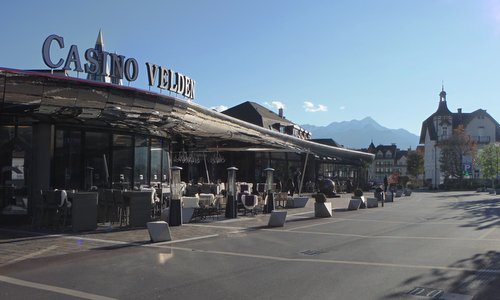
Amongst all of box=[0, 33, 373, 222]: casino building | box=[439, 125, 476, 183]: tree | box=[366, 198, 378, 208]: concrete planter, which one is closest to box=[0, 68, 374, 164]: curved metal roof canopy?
box=[0, 33, 373, 222]: casino building

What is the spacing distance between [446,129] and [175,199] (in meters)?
95.2

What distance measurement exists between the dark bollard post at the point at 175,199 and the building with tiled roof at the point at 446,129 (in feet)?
272

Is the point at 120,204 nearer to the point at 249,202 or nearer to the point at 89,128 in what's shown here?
the point at 89,128

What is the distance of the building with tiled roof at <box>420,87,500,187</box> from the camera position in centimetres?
9656

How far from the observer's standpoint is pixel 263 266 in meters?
9.23

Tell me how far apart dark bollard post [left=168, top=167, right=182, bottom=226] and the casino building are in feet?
7.20

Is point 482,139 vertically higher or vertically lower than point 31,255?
higher

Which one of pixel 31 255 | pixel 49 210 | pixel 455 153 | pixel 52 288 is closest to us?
pixel 52 288

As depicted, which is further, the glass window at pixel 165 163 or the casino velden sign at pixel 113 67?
the glass window at pixel 165 163

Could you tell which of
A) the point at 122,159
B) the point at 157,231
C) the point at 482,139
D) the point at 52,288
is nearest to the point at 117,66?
the point at 122,159

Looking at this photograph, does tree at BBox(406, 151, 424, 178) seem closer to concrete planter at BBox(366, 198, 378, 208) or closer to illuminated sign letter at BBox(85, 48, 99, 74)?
concrete planter at BBox(366, 198, 378, 208)

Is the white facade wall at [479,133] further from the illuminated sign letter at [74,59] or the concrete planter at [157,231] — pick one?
the concrete planter at [157,231]

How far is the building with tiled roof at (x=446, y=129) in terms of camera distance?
96.6 m

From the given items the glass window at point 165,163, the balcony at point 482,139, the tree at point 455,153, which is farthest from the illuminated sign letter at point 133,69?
the balcony at point 482,139
